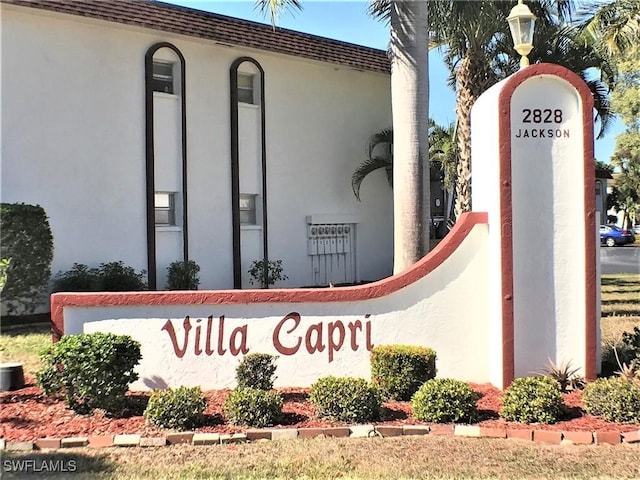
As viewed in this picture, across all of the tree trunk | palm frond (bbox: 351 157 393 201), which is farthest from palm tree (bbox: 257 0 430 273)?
palm frond (bbox: 351 157 393 201)

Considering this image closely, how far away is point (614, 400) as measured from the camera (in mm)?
6020

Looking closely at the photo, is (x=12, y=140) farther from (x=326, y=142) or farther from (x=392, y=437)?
(x=392, y=437)

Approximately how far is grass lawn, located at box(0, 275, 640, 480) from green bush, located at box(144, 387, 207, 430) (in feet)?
1.19

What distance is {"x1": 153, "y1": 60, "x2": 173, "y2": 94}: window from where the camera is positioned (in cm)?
1489

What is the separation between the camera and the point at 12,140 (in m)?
12.5

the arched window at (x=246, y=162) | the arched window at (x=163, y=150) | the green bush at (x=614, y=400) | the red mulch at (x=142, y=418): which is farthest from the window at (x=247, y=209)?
the green bush at (x=614, y=400)

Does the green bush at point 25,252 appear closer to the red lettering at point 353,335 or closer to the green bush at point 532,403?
the red lettering at point 353,335

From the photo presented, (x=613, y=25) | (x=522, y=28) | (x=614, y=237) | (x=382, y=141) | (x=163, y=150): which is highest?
(x=613, y=25)

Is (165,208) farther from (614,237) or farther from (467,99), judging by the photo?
(614,237)

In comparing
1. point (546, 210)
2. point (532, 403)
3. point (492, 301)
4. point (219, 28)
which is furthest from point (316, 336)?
point (219, 28)

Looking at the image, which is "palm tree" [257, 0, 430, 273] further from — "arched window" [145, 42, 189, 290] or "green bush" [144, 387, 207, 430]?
"arched window" [145, 42, 189, 290]

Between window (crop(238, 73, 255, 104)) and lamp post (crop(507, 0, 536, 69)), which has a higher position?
window (crop(238, 73, 255, 104))

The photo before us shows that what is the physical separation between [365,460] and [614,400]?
2.58 meters

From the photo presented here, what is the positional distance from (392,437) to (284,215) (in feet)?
37.8
